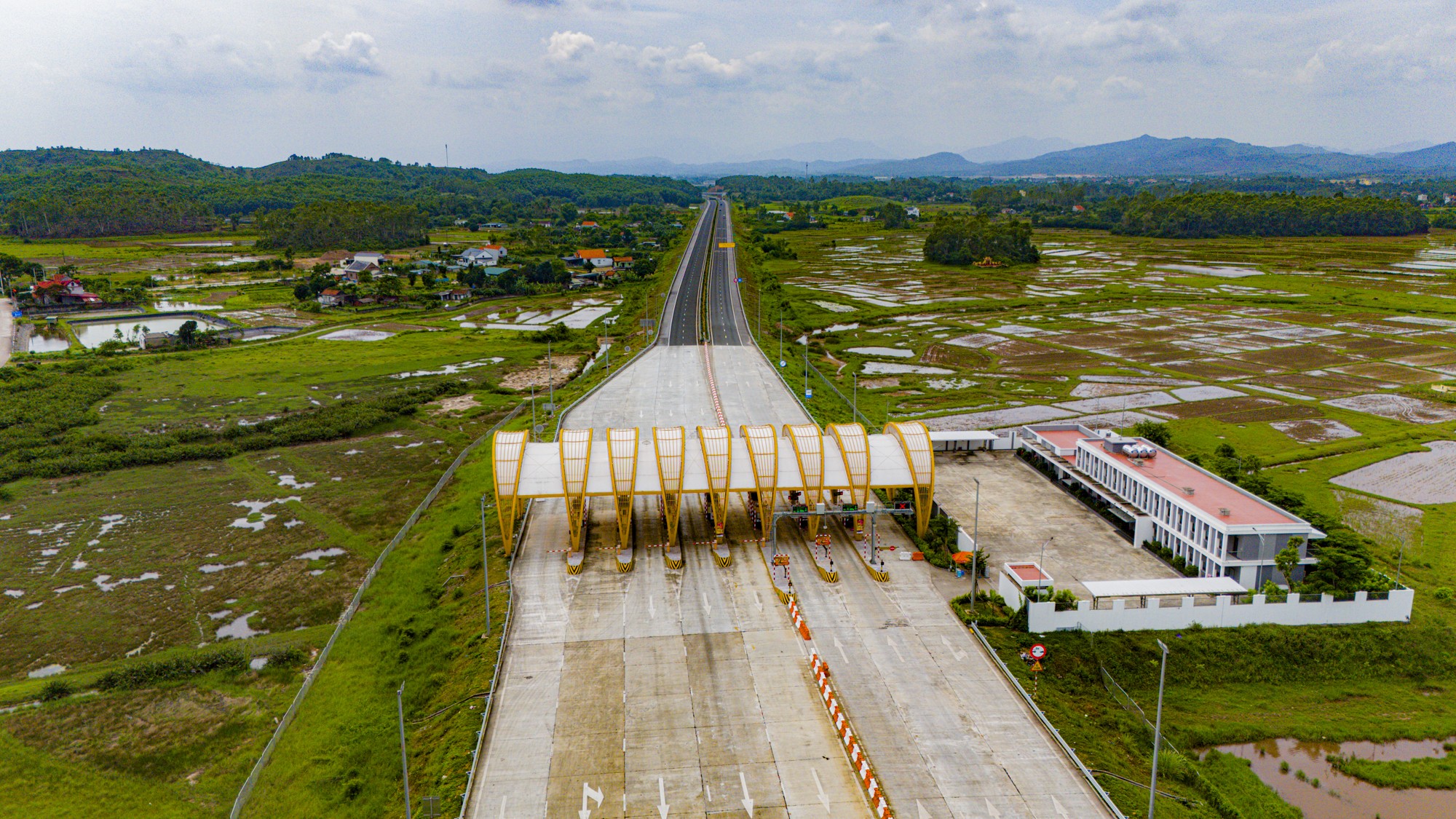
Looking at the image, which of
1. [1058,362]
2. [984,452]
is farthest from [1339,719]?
[1058,362]

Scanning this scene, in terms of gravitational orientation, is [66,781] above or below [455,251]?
below

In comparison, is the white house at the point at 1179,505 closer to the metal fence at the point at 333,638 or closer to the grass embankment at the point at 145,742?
the metal fence at the point at 333,638

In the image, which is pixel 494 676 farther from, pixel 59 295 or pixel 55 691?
pixel 59 295

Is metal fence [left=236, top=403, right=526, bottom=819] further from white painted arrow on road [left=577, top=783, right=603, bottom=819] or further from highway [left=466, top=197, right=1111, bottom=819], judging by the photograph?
white painted arrow on road [left=577, top=783, right=603, bottom=819]

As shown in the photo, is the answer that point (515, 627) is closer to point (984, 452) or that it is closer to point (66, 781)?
point (66, 781)

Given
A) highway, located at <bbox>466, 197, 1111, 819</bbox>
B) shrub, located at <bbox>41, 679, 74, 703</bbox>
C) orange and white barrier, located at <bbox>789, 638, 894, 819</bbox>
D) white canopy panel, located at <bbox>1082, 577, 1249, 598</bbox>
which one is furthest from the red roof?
shrub, located at <bbox>41, 679, 74, 703</bbox>

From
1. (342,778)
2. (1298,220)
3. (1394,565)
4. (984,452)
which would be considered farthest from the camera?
(1298,220)

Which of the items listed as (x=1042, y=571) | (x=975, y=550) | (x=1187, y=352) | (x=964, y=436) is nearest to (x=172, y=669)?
(x=975, y=550)

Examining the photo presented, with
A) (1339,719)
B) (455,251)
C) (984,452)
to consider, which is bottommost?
(1339,719)

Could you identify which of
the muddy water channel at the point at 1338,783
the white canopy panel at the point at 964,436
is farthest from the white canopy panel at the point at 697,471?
the muddy water channel at the point at 1338,783
